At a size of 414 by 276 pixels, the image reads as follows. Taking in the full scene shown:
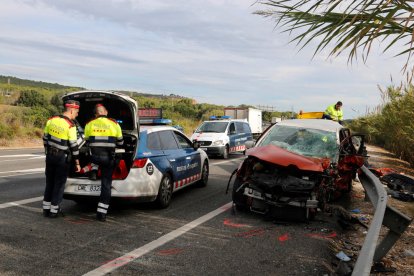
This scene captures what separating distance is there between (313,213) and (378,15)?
4.04 m

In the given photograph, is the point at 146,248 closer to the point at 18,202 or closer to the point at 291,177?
the point at 291,177

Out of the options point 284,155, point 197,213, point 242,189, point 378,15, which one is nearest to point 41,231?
point 197,213

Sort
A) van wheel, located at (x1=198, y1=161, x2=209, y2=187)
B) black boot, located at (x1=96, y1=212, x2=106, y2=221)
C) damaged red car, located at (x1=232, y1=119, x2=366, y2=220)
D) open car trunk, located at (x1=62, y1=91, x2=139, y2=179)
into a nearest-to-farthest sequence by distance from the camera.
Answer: black boot, located at (x1=96, y1=212, x2=106, y2=221), damaged red car, located at (x1=232, y1=119, x2=366, y2=220), open car trunk, located at (x1=62, y1=91, x2=139, y2=179), van wheel, located at (x1=198, y1=161, x2=209, y2=187)

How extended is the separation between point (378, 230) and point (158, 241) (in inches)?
123

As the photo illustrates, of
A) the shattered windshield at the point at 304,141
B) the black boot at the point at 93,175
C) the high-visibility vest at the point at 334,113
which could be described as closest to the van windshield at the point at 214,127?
the high-visibility vest at the point at 334,113

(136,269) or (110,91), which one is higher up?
(110,91)

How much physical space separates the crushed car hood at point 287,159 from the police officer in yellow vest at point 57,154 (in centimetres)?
314

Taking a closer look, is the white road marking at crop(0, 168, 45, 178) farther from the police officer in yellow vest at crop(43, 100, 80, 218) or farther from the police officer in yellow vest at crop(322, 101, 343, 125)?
the police officer in yellow vest at crop(322, 101, 343, 125)

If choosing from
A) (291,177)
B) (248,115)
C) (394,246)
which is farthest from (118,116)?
(248,115)

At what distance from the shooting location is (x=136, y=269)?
4.53 m

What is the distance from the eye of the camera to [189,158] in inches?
356

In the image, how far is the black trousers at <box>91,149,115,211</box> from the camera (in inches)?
262

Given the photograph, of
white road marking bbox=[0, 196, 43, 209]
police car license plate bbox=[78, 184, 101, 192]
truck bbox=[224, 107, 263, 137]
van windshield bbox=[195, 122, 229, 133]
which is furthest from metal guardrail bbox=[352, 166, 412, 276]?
truck bbox=[224, 107, 263, 137]

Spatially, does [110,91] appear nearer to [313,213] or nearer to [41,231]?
[41,231]
